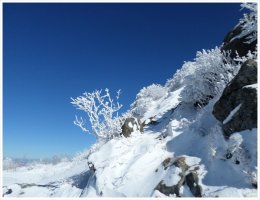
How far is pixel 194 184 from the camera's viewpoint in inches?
433

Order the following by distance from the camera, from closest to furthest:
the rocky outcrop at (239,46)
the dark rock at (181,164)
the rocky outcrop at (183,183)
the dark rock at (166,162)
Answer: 1. the rocky outcrop at (183,183)
2. the dark rock at (181,164)
3. the dark rock at (166,162)
4. the rocky outcrop at (239,46)

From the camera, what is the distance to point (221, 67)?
17.5 meters

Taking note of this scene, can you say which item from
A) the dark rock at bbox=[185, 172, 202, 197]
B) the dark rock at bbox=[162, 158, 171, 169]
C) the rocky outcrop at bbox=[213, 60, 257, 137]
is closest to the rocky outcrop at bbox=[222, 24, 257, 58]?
the rocky outcrop at bbox=[213, 60, 257, 137]

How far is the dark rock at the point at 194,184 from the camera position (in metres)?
10.7

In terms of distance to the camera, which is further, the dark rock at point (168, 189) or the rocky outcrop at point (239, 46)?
the rocky outcrop at point (239, 46)

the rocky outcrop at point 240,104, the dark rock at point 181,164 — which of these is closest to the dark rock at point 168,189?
the dark rock at point 181,164

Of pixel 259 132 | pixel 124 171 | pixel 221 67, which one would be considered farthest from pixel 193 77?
pixel 259 132

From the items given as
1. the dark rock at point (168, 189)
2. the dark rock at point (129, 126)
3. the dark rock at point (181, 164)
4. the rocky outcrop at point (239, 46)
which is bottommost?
the dark rock at point (168, 189)

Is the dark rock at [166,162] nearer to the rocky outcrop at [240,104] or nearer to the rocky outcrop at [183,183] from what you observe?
the rocky outcrop at [183,183]

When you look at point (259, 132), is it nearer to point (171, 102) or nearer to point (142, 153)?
point (142, 153)

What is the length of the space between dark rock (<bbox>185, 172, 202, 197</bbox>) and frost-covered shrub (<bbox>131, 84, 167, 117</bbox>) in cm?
1411

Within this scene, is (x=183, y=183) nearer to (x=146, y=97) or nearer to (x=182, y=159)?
(x=182, y=159)

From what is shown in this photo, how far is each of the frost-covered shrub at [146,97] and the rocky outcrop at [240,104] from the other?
12393mm

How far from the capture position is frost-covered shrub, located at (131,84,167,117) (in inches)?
1042
